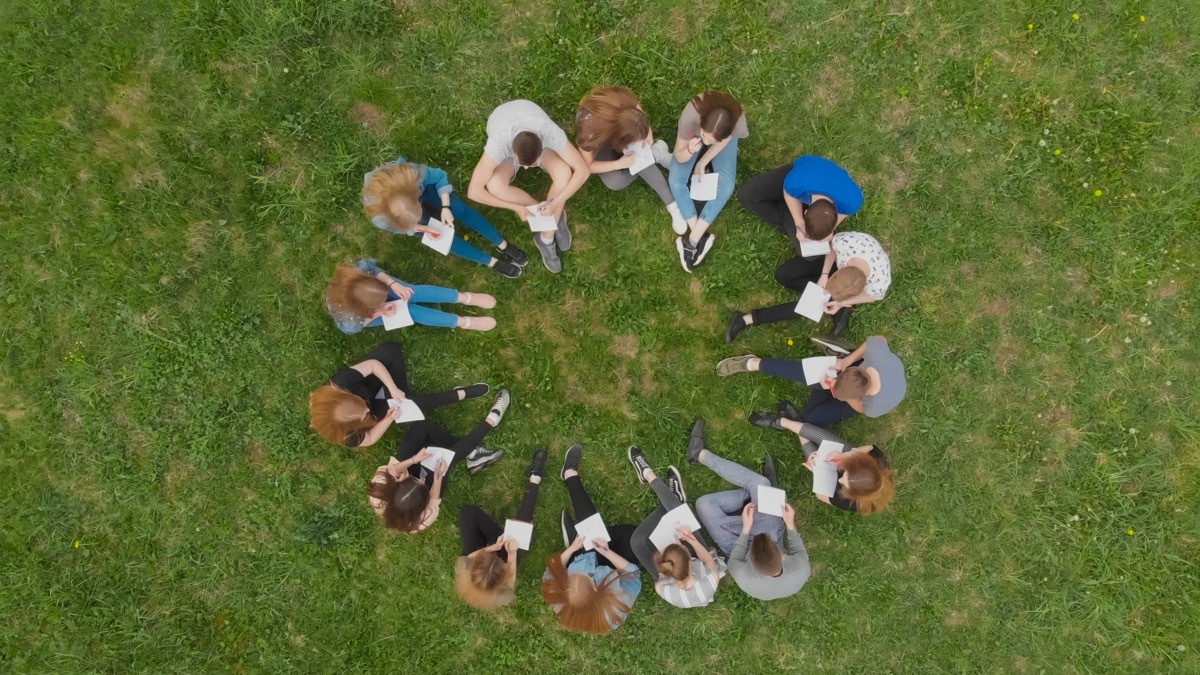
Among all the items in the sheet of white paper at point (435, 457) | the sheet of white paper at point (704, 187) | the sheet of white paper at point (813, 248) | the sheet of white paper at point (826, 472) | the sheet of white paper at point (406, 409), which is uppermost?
the sheet of white paper at point (704, 187)

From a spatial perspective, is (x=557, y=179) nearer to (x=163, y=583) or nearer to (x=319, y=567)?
(x=319, y=567)

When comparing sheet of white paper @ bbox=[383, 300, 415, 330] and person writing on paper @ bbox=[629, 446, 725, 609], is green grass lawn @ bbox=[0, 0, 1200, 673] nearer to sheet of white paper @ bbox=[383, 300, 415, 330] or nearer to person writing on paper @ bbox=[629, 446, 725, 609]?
person writing on paper @ bbox=[629, 446, 725, 609]

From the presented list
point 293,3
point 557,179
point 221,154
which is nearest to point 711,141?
point 557,179

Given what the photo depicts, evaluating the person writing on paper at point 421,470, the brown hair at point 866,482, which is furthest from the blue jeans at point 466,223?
the brown hair at point 866,482

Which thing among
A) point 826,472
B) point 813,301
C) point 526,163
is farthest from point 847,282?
point 526,163

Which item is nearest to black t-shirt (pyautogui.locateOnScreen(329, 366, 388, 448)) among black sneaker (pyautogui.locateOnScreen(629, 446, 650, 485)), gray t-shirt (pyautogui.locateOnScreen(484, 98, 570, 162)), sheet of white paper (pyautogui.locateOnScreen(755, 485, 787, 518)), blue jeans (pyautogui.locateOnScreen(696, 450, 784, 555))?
gray t-shirt (pyautogui.locateOnScreen(484, 98, 570, 162))

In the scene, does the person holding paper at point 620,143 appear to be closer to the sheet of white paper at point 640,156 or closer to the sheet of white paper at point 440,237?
the sheet of white paper at point 640,156

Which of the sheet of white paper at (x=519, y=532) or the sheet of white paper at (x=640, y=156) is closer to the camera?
the sheet of white paper at (x=640, y=156)
